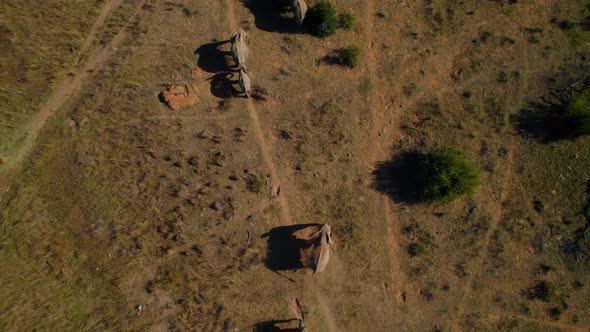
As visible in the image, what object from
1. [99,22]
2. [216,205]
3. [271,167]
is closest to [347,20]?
[271,167]

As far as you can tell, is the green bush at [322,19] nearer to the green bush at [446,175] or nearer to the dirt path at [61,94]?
the green bush at [446,175]

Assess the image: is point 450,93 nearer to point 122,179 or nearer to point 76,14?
point 122,179

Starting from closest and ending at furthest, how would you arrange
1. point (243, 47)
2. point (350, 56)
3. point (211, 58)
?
point (243, 47) → point (350, 56) → point (211, 58)

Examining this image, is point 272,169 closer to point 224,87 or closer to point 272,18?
point 224,87

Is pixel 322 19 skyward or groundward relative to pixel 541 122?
skyward

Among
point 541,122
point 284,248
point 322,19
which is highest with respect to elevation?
point 322,19

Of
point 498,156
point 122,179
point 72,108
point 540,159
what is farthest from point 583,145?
point 72,108

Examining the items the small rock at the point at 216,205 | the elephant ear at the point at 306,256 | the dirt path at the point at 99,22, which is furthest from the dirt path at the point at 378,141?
the dirt path at the point at 99,22

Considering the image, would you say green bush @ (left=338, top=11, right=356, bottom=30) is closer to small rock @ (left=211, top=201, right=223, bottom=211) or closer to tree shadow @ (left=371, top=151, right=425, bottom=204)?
tree shadow @ (left=371, top=151, right=425, bottom=204)
